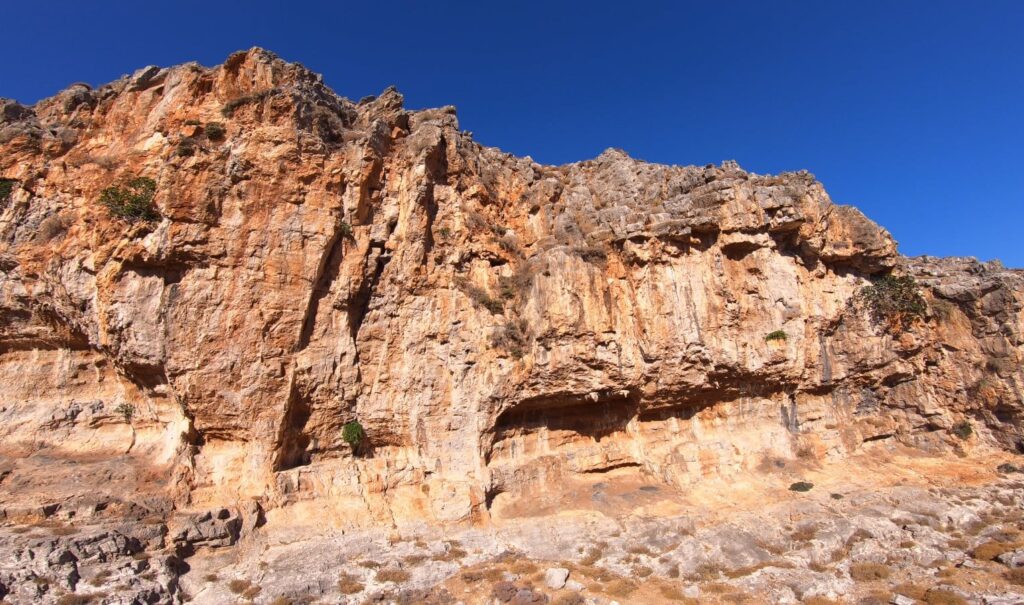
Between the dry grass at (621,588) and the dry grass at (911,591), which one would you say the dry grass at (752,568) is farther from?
the dry grass at (621,588)

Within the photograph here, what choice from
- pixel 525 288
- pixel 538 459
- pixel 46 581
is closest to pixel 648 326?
pixel 525 288

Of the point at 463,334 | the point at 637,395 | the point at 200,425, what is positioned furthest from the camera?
the point at 637,395

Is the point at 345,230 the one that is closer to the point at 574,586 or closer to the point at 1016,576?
the point at 574,586

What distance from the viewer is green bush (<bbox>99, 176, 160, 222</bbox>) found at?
18.6m

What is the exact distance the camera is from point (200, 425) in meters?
17.8

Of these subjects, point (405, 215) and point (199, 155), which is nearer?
point (199, 155)

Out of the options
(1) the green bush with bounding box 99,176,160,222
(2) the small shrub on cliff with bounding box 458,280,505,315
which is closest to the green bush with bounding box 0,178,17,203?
(1) the green bush with bounding box 99,176,160,222

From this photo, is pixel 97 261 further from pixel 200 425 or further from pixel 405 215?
pixel 405 215

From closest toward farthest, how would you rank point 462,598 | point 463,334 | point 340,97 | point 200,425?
point 462,598, point 200,425, point 463,334, point 340,97

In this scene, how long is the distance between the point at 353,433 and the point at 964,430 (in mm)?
29478

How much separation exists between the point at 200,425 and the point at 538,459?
13.3 metres

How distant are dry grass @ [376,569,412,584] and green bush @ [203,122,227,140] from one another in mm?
17696

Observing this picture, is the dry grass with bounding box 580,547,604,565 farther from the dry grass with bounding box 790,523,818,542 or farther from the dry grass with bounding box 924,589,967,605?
the dry grass with bounding box 924,589,967,605

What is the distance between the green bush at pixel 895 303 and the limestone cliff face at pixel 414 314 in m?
0.68
